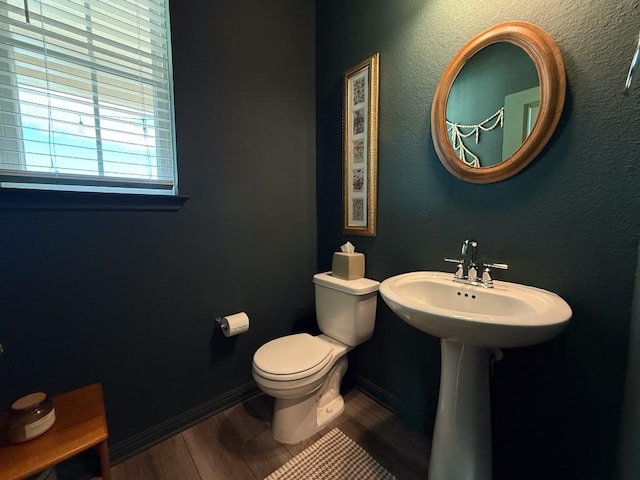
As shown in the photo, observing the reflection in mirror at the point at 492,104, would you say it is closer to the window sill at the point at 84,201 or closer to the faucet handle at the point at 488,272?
Result: the faucet handle at the point at 488,272

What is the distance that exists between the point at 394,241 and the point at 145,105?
1.38 meters

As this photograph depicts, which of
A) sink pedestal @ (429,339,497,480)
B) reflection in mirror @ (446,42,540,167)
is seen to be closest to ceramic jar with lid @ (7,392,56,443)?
sink pedestal @ (429,339,497,480)

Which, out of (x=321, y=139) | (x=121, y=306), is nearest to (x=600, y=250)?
(x=321, y=139)

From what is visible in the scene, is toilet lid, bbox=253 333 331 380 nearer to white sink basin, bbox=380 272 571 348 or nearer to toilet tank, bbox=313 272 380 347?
toilet tank, bbox=313 272 380 347

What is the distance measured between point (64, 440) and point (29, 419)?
128 mm

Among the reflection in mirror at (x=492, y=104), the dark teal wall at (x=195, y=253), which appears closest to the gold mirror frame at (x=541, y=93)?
the reflection in mirror at (x=492, y=104)

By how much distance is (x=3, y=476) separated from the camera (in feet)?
2.41

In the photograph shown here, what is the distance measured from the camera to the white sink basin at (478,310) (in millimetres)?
680

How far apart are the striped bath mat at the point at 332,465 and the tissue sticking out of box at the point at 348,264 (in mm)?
815

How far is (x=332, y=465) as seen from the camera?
117cm

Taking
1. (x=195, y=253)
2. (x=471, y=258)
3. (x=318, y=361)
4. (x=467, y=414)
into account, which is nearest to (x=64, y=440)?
(x=195, y=253)

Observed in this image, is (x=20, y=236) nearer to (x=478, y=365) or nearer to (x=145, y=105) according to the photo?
(x=145, y=105)

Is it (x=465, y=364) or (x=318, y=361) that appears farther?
(x=318, y=361)

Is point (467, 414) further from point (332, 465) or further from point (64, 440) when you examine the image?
point (64, 440)
